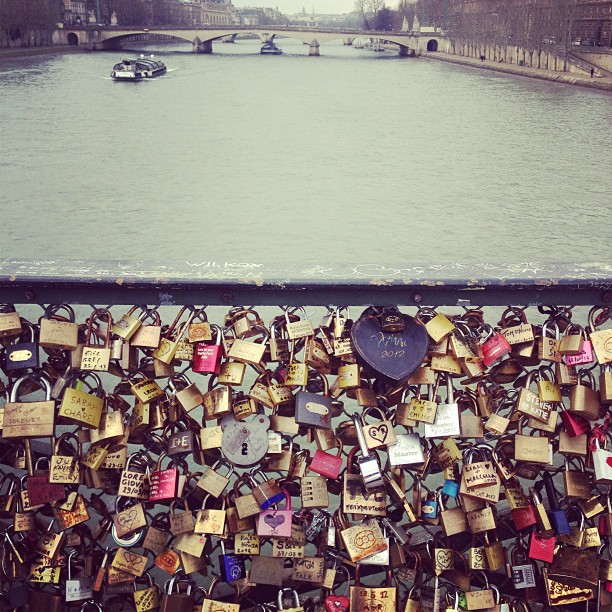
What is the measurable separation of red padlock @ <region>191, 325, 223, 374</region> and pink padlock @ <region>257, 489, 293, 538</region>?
38 centimetres

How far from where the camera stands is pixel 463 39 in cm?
5688

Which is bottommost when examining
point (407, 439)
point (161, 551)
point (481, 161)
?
point (481, 161)

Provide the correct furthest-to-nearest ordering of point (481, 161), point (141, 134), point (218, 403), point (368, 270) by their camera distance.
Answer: point (141, 134) → point (481, 161) → point (218, 403) → point (368, 270)

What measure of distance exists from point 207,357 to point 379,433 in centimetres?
43

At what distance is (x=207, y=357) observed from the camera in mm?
1632

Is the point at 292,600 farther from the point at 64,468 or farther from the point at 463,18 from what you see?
the point at 463,18

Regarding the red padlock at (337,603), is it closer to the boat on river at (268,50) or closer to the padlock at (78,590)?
the padlock at (78,590)

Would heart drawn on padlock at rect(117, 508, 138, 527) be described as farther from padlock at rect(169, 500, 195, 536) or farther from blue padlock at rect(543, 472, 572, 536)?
blue padlock at rect(543, 472, 572, 536)

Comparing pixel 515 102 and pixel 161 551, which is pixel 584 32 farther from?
pixel 161 551

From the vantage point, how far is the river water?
8.38 m

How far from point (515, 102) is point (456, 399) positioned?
2568cm

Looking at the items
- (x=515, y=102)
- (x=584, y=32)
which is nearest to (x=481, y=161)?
(x=515, y=102)

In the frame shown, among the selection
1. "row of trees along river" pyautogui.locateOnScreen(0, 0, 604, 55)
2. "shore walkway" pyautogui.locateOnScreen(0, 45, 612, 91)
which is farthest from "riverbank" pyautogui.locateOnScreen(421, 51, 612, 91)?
"row of trees along river" pyautogui.locateOnScreen(0, 0, 604, 55)

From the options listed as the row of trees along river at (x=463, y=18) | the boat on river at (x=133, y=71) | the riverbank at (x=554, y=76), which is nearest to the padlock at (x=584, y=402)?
the riverbank at (x=554, y=76)
